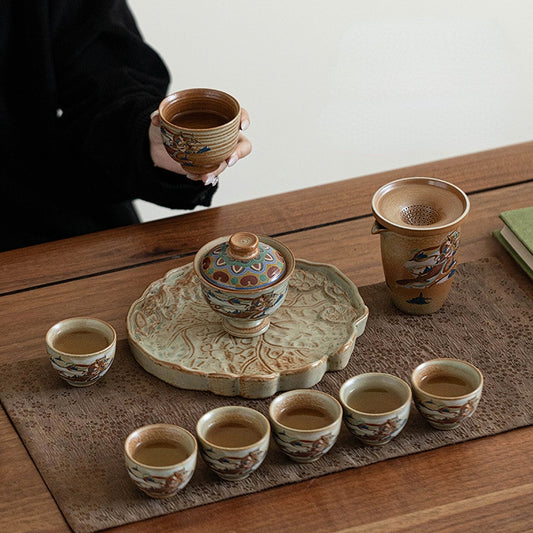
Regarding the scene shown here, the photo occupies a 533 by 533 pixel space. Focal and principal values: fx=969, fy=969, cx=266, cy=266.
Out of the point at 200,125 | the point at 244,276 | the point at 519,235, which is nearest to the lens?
the point at 244,276

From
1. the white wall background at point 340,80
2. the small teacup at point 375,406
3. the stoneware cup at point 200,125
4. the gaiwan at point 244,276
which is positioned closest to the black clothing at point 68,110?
the stoneware cup at point 200,125

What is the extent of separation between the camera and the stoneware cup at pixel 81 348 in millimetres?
1206

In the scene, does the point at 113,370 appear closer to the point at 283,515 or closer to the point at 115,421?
the point at 115,421

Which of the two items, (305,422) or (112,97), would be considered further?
(112,97)

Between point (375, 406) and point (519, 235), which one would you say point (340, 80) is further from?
point (375, 406)

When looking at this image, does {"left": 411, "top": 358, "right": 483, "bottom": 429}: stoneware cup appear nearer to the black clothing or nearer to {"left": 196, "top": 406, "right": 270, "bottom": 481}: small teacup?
{"left": 196, "top": 406, "right": 270, "bottom": 481}: small teacup

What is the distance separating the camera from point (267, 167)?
10.3 ft

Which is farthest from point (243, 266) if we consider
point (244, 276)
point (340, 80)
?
point (340, 80)

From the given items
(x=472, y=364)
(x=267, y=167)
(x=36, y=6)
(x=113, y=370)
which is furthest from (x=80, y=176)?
(x=267, y=167)

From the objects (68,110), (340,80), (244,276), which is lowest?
(340,80)

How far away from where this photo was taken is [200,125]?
52.4 inches

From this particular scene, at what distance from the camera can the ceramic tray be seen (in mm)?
1220

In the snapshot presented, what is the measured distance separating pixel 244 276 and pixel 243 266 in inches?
0.5

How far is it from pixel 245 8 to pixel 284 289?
6.76ft
